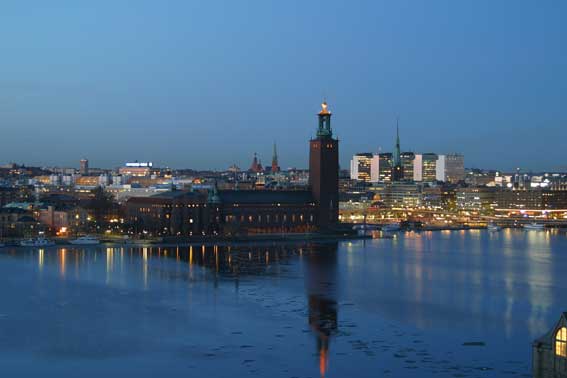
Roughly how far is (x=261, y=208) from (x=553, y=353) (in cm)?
2478

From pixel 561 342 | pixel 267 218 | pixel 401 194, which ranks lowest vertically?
pixel 561 342

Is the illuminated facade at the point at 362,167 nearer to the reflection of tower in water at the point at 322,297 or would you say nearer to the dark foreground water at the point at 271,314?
the reflection of tower in water at the point at 322,297

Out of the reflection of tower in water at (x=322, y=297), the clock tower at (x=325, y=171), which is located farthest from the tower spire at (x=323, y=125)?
the reflection of tower in water at (x=322, y=297)

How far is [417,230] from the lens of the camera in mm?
41281

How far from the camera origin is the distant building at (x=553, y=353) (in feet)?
26.5

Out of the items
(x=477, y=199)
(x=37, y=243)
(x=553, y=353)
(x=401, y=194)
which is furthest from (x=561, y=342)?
(x=401, y=194)

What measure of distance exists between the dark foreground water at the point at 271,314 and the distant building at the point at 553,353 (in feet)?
7.06

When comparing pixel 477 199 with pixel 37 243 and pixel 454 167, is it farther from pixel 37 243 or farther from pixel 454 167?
pixel 37 243

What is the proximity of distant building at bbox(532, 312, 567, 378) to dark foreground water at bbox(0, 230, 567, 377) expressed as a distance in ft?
7.06

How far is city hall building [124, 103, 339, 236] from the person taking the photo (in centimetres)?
3206

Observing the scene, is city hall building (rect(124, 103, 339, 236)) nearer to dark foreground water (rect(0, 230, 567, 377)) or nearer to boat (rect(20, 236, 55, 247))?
boat (rect(20, 236, 55, 247))

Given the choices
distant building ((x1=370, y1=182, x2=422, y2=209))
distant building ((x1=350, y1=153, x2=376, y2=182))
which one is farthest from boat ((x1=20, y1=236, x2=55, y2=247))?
distant building ((x1=350, y1=153, x2=376, y2=182))

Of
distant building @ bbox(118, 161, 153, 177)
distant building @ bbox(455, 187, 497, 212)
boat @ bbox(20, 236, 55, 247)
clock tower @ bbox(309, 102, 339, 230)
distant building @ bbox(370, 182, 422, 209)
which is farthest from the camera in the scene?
distant building @ bbox(118, 161, 153, 177)

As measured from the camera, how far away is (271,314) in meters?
14.5
